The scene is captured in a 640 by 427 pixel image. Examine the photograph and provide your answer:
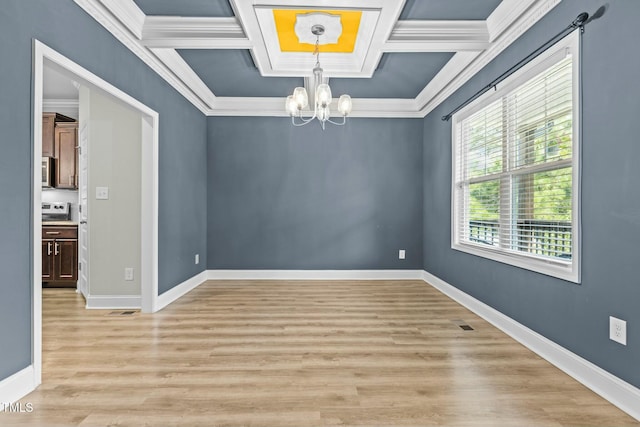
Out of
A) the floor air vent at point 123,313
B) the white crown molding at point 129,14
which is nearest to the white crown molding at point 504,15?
the white crown molding at point 129,14

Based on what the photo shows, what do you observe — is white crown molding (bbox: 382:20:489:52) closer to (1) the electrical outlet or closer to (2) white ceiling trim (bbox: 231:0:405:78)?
(2) white ceiling trim (bbox: 231:0:405:78)

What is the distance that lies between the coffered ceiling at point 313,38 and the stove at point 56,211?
2.75 metres

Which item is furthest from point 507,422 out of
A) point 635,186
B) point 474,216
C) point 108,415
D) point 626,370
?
point 474,216

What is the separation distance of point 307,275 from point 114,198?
2.79 metres

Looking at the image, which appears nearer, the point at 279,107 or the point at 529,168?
the point at 529,168

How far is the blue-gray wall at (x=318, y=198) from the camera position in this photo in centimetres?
541

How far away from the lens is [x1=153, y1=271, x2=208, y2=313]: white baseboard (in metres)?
3.79

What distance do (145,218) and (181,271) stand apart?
1.07m

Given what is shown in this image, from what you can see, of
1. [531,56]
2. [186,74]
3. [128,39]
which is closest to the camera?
[531,56]

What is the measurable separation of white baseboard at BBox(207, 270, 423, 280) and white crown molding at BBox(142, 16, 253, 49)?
3.27m

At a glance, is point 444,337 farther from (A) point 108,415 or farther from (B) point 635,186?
(A) point 108,415

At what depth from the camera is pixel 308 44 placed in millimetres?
3713

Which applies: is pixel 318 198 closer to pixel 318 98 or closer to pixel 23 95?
pixel 318 98

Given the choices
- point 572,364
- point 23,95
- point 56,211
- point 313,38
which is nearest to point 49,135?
point 56,211
